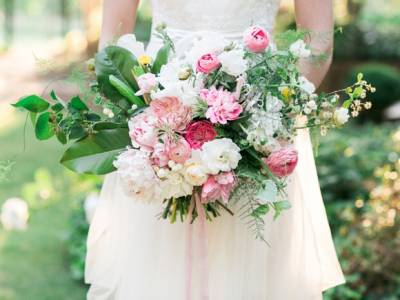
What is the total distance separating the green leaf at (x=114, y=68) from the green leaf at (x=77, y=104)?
0.21ft

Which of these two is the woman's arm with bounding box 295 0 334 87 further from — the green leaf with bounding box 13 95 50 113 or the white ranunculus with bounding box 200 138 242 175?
the green leaf with bounding box 13 95 50 113

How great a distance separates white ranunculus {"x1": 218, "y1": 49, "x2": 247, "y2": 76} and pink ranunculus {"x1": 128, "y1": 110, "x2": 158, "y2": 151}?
0.22 m

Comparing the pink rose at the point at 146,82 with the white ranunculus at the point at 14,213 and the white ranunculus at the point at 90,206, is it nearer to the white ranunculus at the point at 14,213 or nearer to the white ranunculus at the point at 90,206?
the white ranunculus at the point at 90,206

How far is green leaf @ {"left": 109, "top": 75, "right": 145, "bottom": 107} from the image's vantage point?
1.95m

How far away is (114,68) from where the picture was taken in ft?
6.59

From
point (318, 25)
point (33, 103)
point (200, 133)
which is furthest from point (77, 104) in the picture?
point (318, 25)

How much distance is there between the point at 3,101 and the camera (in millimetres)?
11328

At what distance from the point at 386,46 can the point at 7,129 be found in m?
6.96

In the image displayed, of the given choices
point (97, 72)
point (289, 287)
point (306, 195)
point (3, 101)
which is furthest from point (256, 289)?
point (3, 101)

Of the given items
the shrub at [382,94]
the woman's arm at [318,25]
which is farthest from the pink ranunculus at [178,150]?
the shrub at [382,94]

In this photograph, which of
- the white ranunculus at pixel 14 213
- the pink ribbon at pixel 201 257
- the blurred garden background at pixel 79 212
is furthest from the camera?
the white ranunculus at pixel 14 213

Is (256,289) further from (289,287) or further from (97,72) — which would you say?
(97,72)

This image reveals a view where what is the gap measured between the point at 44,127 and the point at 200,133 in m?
0.44

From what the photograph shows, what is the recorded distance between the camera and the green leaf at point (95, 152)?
2.00 metres
